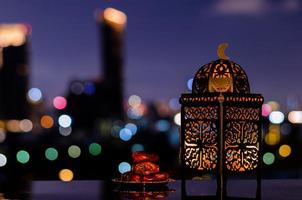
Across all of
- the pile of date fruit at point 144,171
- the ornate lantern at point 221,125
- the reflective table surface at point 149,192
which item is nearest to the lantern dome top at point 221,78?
the ornate lantern at point 221,125

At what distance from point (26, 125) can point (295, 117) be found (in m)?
26.6

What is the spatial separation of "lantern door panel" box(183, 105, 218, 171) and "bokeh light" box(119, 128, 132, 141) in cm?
5768

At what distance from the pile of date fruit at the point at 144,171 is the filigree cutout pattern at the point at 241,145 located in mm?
316

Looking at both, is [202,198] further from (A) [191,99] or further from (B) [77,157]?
(B) [77,157]

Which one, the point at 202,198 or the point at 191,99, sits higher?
the point at 191,99

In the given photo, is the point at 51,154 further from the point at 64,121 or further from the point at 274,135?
the point at 274,135

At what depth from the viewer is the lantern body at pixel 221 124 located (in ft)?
11.9

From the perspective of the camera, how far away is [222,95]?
365 centimetres

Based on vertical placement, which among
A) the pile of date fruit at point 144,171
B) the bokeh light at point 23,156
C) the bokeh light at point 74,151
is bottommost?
the pile of date fruit at point 144,171

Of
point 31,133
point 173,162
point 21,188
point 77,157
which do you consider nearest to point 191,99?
point 21,188

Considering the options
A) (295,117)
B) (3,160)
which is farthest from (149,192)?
(3,160)

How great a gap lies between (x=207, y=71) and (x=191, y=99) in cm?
15

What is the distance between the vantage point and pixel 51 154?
55.8 metres

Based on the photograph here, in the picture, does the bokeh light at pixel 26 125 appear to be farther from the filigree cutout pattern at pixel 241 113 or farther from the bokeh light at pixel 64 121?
the filigree cutout pattern at pixel 241 113
